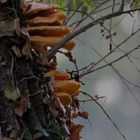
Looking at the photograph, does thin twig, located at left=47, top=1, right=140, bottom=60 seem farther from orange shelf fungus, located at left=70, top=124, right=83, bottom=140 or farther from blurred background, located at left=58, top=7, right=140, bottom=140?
blurred background, located at left=58, top=7, right=140, bottom=140

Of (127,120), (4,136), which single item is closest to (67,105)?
(4,136)

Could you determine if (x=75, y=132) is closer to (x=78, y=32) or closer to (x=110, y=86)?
(x=78, y=32)

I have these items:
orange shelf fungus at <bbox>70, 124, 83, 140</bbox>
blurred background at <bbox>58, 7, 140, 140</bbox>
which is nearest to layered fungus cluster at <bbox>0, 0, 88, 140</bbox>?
orange shelf fungus at <bbox>70, 124, 83, 140</bbox>

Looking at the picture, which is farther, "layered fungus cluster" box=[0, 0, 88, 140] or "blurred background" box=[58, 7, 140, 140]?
"blurred background" box=[58, 7, 140, 140]

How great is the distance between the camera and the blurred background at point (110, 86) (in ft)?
6.11

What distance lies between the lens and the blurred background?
6.11ft

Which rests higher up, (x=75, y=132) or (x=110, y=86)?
(x=75, y=132)

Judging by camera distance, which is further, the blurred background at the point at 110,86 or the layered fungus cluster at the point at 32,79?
the blurred background at the point at 110,86

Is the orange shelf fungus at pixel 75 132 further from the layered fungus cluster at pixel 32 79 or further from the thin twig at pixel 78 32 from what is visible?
the thin twig at pixel 78 32

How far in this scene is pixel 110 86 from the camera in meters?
1.86

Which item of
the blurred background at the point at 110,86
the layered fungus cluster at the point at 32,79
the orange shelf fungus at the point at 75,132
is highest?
the layered fungus cluster at the point at 32,79

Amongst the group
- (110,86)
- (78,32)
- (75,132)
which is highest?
(78,32)

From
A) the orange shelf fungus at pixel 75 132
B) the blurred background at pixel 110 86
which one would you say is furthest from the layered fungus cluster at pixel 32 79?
the blurred background at pixel 110 86

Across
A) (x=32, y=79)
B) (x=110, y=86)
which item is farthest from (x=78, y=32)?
(x=110, y=86)
